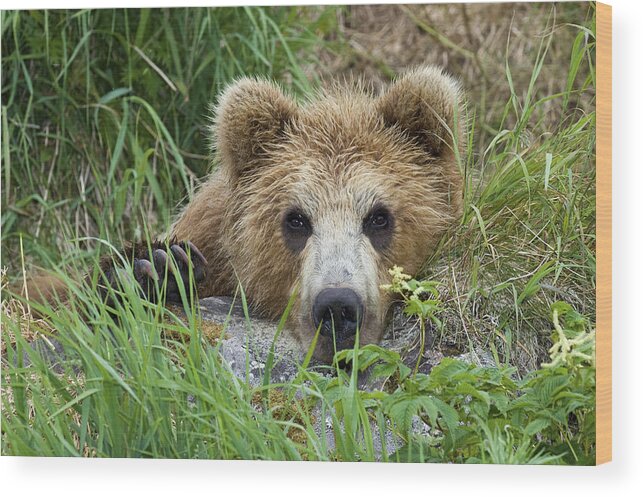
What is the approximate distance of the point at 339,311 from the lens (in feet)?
15.7

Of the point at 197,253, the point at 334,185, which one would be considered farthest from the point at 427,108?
the point at 197,253

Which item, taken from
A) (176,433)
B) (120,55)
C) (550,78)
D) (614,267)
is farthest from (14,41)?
(614,267)

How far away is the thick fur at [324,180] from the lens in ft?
16.5

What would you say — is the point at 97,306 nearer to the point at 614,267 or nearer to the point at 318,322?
the point at 318,322

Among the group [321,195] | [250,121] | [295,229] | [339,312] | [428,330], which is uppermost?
[250,121]

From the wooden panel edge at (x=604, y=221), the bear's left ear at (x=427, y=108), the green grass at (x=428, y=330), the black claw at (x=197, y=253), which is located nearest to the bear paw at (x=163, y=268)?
the black claw at (x=197, y=253)

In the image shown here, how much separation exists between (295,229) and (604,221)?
127 centimetres

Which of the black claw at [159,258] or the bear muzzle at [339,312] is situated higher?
the black claw at [159,258]

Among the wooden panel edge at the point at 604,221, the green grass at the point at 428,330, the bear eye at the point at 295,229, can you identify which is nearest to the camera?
the green grass at the point at 428,330

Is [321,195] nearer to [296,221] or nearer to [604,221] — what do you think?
[296,221]

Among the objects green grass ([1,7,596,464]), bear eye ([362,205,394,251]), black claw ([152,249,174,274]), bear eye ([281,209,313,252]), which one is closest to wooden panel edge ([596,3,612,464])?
green grass ([1,7,596,464])

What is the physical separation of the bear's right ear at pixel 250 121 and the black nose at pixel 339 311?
819mm

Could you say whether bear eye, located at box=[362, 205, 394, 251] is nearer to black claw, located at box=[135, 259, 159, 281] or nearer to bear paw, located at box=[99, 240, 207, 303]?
bear paw, located at box=[99, 240, 207, 303]

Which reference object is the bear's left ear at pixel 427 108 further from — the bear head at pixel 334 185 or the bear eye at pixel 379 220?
the bear eye at pixel 379 220
